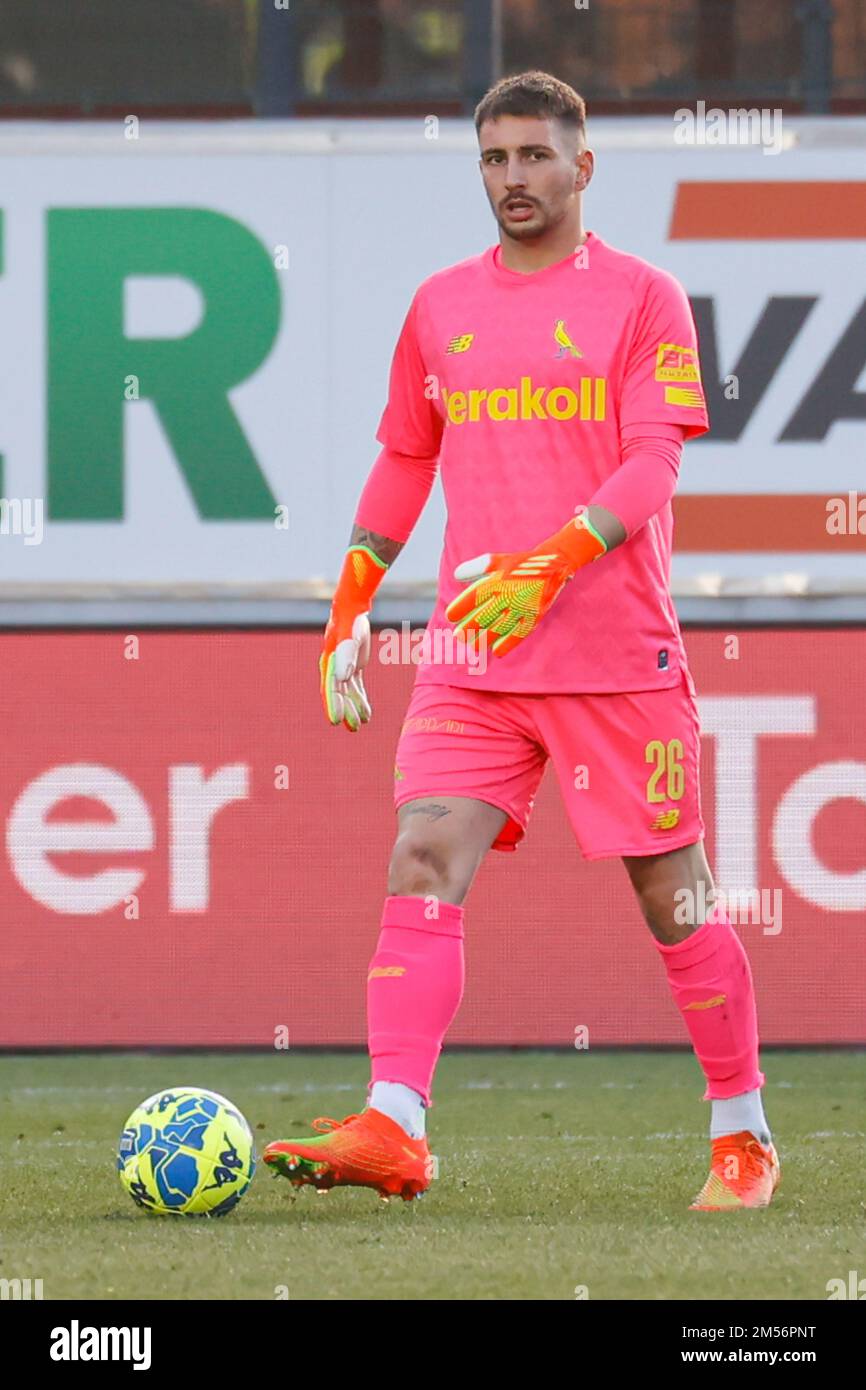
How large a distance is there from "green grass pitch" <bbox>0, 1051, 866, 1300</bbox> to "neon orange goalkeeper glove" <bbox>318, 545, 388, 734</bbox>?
0.91 meters

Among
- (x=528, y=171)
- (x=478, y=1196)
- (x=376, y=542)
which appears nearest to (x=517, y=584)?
(x=376, y=542)

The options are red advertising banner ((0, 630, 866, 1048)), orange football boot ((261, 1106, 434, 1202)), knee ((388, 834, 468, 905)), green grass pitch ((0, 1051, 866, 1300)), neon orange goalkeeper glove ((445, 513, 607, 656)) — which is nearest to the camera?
green grass pitch ((0, 1051, 866, 1300))

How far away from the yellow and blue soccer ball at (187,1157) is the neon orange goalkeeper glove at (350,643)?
0.74 meters

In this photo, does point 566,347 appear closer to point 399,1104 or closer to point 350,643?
point 350,643

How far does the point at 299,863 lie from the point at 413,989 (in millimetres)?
3398

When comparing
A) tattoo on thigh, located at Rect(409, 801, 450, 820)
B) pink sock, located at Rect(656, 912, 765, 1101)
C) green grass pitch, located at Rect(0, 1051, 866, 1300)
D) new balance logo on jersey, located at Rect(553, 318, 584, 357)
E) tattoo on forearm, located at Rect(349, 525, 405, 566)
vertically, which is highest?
new balance logo on jersey, located at Rect(553, 318, 584, 357)

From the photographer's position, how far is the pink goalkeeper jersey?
15.8 ft

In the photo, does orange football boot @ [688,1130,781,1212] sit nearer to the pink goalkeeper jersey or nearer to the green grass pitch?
the green grass pitch

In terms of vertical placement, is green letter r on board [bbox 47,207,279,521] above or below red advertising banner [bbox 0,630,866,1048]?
above

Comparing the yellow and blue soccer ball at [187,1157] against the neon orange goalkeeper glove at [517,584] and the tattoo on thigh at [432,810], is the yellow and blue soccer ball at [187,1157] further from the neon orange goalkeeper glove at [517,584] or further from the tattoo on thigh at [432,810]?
the neon orange goalkeeper glove at [517,584]

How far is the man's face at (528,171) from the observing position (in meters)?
4.78

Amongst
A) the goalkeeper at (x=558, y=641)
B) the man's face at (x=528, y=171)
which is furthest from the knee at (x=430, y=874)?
the man's face at (x=528, y=171)

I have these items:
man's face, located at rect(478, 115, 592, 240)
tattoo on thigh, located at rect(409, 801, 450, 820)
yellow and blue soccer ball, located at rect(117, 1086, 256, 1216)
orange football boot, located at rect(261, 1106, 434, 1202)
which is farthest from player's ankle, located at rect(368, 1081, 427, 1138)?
man's face, located at rect(478, 115, 592, 240)

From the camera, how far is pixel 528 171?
4777mm
